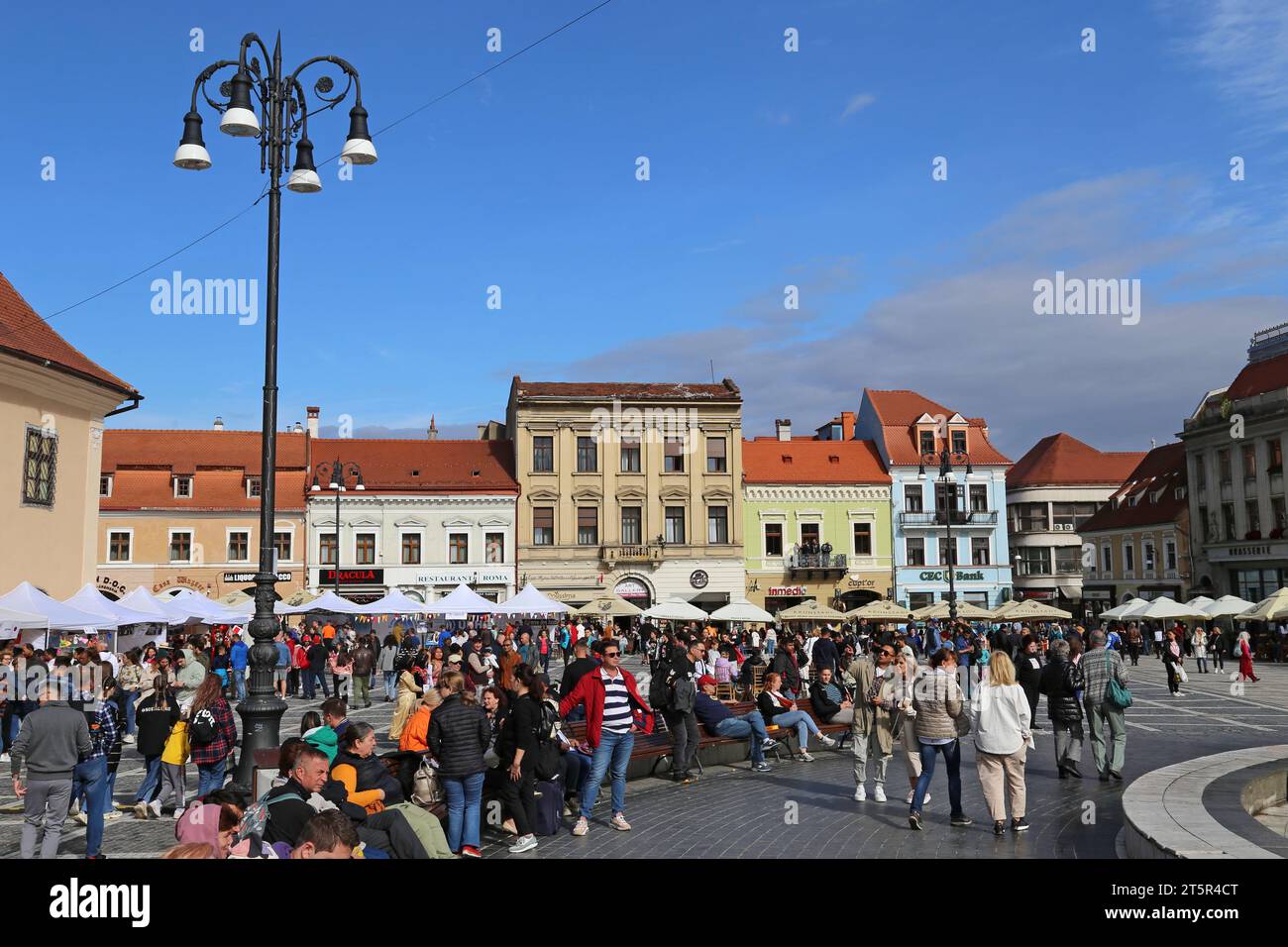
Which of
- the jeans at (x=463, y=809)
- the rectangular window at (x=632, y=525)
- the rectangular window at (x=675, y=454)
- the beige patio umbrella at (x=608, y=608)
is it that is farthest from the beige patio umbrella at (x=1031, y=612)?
the jeans at (x=463, y=809)

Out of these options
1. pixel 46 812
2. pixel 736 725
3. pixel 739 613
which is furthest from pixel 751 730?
pixel 739 613

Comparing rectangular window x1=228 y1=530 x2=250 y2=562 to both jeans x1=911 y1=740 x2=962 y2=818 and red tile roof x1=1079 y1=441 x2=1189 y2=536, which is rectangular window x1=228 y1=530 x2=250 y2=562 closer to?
jeans x1=911 y1=740 x2=962 y2=818

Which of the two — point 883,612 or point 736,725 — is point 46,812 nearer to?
point 736,725

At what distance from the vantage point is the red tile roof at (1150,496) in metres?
57.0

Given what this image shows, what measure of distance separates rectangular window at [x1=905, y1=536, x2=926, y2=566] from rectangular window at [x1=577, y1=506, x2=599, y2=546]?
16501mm

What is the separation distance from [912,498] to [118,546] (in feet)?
128

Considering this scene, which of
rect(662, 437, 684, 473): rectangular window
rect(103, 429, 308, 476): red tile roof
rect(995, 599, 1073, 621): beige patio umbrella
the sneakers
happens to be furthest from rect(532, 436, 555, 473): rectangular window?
the sneakers

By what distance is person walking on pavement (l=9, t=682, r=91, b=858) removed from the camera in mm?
8797

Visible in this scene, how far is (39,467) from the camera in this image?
2767 centimetres

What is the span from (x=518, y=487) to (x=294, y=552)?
1081cm
